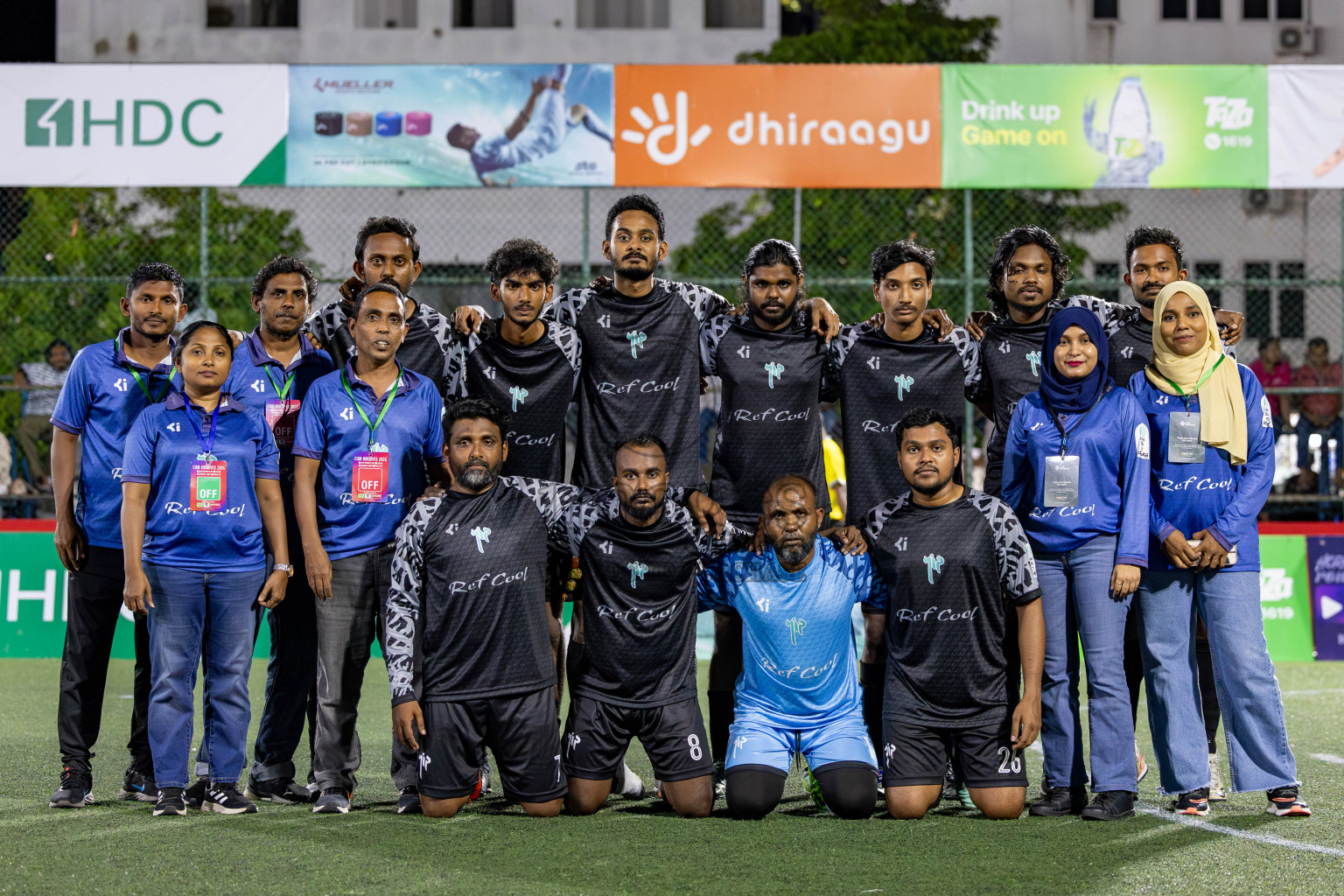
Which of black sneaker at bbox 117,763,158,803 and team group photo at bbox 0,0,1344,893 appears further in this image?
black sneaker at bbox 117,763,158,803

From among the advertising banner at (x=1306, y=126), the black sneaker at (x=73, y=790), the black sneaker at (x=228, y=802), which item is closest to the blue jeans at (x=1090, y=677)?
the black sneaker at (x=228, y=802)

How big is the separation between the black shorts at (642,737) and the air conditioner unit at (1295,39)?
24.2 meters

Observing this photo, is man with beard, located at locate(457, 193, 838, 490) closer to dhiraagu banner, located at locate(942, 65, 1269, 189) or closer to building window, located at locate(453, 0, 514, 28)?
dhiraagu banner, located at locate(942, 65, 1269, 189)

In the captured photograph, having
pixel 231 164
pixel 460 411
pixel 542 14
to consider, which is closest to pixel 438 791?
pixel 460 411

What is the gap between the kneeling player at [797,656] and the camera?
18.4 feet

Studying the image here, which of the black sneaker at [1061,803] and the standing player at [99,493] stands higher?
the standing player at [99,493]

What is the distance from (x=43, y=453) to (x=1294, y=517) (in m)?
11.1

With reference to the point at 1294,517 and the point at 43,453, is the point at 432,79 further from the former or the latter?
the point at 1294,517

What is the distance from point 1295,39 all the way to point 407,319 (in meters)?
24.1

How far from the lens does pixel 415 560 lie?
561 cm

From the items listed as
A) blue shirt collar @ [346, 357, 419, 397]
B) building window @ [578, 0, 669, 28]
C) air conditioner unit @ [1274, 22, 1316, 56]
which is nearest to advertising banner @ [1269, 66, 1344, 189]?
blue shirt collar @ [346, 357, 419, 397]

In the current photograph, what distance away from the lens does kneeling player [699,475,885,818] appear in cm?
559

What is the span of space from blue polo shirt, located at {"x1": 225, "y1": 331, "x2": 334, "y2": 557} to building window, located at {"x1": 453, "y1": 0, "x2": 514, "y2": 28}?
2005 centimetres

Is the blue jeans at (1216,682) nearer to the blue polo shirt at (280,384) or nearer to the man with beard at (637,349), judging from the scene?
the man with beard at (637,349)
